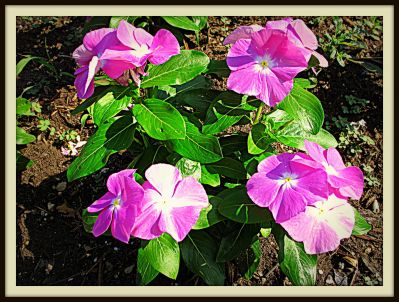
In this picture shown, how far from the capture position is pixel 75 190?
284 cm

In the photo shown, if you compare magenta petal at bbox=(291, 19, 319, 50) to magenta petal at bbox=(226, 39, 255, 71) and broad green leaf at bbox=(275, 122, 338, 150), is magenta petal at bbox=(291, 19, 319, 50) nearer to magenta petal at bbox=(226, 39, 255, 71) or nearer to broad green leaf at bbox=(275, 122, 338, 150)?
magenta petal at bbox=(226, 39, 255, 71)

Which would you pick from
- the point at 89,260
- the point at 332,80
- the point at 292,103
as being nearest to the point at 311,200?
the point at 292,103

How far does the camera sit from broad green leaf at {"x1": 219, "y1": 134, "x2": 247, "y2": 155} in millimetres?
2021

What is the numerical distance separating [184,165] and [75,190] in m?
1.22

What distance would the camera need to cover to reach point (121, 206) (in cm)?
152

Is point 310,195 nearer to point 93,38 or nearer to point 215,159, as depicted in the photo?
point 215,159

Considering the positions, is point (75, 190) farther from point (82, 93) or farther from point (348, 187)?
point (348, 187)

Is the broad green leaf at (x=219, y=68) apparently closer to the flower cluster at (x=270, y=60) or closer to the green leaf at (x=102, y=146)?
the flower cluster at (x=270, y=60)

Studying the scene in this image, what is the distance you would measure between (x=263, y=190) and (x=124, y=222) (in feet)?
1.51

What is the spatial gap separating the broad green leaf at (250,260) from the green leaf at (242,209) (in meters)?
0.39

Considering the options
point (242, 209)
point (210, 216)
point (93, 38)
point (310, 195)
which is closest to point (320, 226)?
point (310, 195)

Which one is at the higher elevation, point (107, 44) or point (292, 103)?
point (107, 44)

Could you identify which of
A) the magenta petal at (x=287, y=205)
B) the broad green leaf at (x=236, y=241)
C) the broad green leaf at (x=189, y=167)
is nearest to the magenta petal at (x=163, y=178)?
the broad green leaf at (x=189, y=167)

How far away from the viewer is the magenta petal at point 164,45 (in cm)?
Answer: 168
